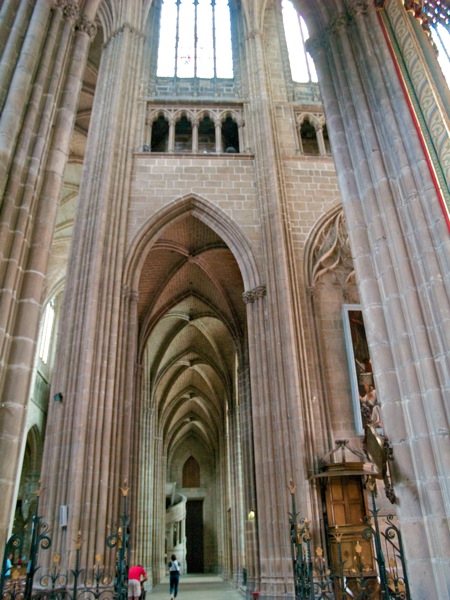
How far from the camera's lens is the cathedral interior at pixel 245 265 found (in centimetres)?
520

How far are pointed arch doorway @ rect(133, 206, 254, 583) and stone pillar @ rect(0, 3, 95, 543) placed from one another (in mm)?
7333

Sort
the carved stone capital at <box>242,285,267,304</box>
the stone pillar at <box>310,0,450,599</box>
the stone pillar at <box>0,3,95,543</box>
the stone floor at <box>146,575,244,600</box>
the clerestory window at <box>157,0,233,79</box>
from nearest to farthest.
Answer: the stone pillar at <box>310,0,450,599</box>, the stone pillar at <box>0,3,95,543</box>, the carved stone capital at <box>242,285,267,304</box>, the stone floor at <box>146,575,244,600</box>, the clerestory window at <box>157,0,233,79</box>

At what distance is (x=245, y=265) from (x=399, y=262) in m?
7.88

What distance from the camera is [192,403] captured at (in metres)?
31.5

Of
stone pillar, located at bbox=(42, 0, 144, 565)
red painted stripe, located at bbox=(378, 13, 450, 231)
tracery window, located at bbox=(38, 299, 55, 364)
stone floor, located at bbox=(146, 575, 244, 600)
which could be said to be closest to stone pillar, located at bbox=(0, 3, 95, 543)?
red painted stripe, located at bbox=(378, 13, 450, 231)

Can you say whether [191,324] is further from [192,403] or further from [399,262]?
[399,262]

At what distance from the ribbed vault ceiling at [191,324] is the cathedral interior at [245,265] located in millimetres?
107

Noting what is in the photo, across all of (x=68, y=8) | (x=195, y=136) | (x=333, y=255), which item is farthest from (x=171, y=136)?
(x=68, y=8)

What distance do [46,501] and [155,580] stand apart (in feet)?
42.5

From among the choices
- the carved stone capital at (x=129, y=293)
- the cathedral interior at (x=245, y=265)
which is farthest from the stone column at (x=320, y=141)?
the carved stone capital at (x=129, y=293)

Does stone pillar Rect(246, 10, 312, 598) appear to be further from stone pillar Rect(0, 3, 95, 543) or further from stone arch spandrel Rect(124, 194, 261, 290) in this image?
stone pillar Rect(0, 3, 95, 543)

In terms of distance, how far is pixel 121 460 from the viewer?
1077 cm

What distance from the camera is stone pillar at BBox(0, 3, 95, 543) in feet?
15.7

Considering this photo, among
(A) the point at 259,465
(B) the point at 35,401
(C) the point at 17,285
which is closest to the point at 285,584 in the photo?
(A) the point at 259,465
